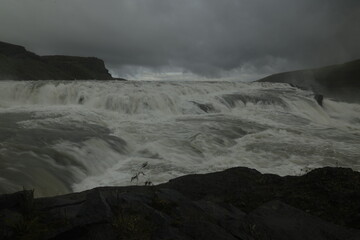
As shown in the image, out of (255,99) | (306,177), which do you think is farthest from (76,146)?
(255,99)

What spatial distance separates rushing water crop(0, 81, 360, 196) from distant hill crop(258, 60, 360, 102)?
40.2 m

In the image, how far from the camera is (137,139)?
48.1 ft

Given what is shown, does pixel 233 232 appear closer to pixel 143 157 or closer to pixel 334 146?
pixel 143 157

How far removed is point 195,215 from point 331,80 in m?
75.2

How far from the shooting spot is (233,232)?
4.10 metres

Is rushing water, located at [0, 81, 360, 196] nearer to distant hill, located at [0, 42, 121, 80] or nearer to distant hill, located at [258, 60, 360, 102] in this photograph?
distant hill, located at [258, 60, 360, 102]

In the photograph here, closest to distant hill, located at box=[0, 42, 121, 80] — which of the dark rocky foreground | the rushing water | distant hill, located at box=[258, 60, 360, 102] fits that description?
the rushing water

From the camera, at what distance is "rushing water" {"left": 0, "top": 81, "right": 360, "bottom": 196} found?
9641mm

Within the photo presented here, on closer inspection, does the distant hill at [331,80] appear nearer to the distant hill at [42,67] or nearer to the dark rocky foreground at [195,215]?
the distant hill at [42,67]

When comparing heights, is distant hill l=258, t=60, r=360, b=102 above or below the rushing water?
above

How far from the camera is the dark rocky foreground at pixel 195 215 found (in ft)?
12.5

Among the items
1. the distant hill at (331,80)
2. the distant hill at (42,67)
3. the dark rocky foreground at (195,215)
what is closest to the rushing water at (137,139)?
the dark rocky foreground at (195,215)

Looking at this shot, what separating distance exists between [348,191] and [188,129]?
12.1m

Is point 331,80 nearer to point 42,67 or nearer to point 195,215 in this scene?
point 42,67
